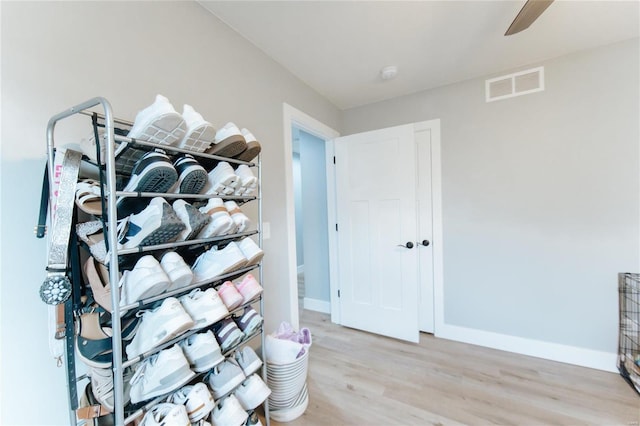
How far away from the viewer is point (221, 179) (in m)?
0.97

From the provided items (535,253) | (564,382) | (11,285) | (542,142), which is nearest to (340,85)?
(542,142)

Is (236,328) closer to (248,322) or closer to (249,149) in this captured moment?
(248,322)

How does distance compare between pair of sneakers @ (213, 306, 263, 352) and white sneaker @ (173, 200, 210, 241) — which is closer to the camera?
white sneaker @ (173, 200, 210, 241)

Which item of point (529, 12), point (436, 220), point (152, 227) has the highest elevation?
point (529, 12)

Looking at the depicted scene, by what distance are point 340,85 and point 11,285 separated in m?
2.29

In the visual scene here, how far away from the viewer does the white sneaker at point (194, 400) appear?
835 mm

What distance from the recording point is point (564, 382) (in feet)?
5.65

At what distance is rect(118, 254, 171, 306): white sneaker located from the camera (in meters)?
0.73

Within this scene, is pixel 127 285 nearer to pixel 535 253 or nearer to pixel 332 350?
pixel 332 350

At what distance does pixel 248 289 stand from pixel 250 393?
1.50 feet

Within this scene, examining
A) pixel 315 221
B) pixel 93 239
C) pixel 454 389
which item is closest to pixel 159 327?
pixel 93 239

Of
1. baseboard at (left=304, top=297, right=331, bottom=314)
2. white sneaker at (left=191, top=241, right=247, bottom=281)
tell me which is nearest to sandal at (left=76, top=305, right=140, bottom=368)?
white sneaker at (left=191, top=241, right=247, bottom=281)

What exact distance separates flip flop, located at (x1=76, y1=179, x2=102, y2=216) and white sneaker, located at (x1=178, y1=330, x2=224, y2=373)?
0.51 metres

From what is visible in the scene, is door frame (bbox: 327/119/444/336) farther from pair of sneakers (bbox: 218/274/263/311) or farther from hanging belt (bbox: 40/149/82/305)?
hanging belt (bbox: 40/149/82/305)
